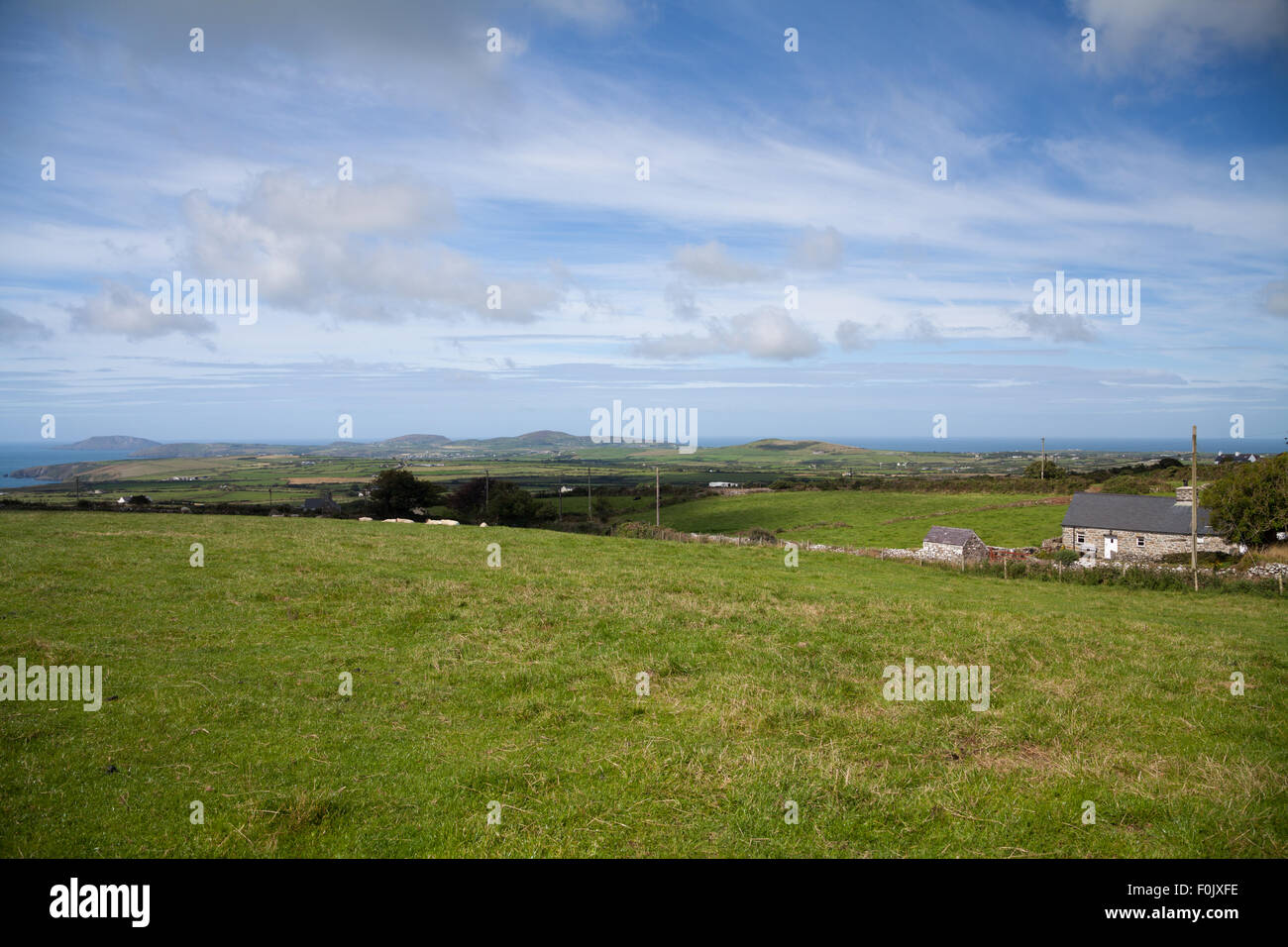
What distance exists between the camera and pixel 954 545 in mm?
50531

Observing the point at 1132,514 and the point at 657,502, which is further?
the point at 657,502

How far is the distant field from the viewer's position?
61.8m

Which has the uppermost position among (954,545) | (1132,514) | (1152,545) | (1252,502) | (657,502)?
(1252,502)

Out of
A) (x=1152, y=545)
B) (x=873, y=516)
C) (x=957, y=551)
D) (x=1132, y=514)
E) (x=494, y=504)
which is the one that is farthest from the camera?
(x=873, y=516)

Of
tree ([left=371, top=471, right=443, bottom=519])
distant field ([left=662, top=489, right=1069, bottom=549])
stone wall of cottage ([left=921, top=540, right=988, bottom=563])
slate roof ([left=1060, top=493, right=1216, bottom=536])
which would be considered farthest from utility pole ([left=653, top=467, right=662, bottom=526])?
slate roof ([left=1060, top=493, right=1216, bottom=536])

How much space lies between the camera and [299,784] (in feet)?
25.1

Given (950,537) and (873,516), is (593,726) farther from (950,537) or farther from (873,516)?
A: (873,516)

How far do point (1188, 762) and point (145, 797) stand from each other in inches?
491

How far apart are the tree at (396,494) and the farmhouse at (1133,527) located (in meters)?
57.5

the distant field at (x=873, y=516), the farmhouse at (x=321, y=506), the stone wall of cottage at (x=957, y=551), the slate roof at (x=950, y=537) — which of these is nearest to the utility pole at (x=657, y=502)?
the distant field at (x=873, y=516)

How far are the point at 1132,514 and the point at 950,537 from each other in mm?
17252

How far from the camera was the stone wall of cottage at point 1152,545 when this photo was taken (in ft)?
171

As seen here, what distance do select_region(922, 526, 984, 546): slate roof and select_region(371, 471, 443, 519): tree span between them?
4431 cm

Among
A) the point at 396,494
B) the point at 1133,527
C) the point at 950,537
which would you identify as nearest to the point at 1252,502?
the point at 1133,527
